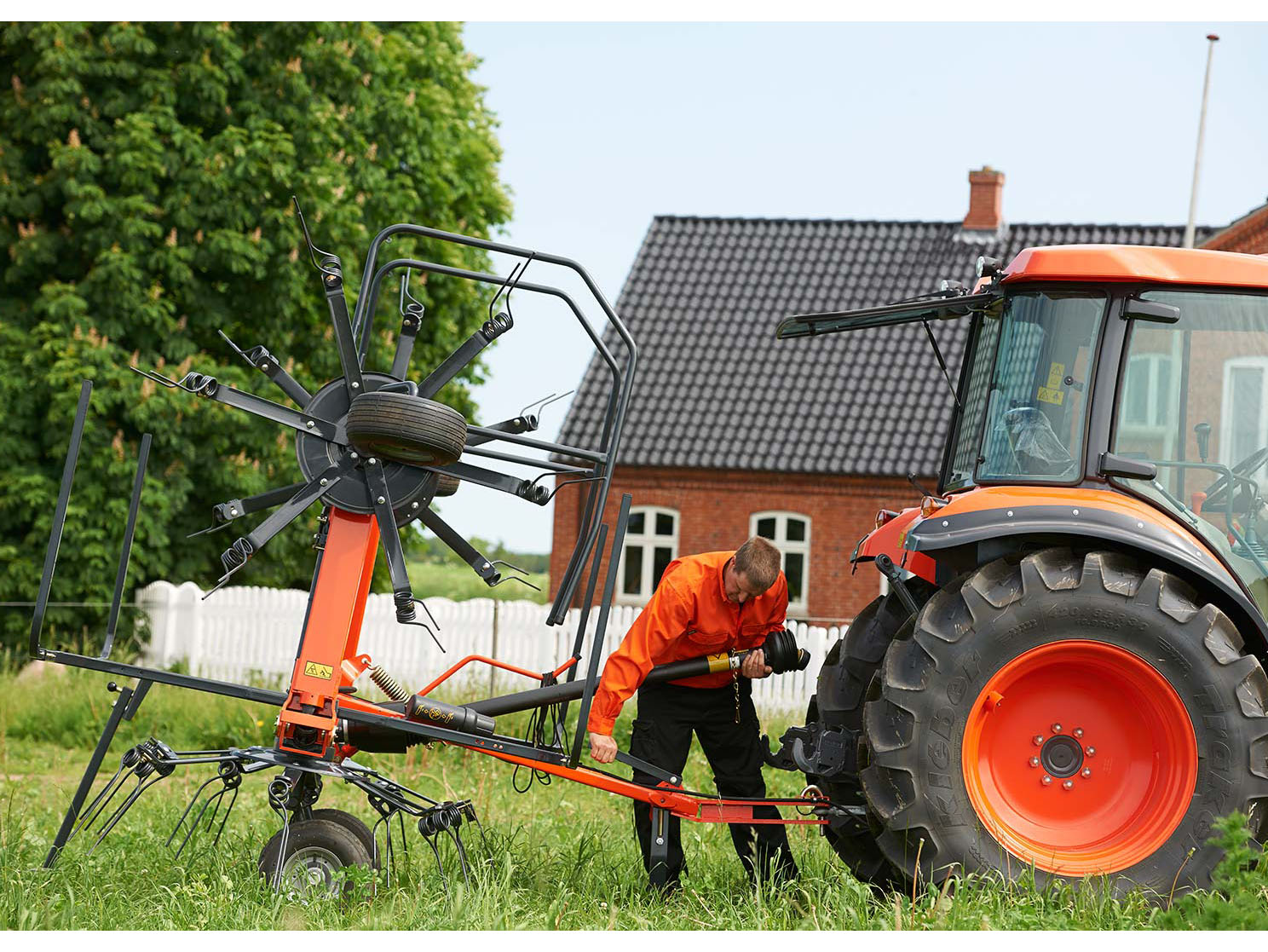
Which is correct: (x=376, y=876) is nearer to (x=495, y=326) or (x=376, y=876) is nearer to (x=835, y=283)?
(x=495, y=326)

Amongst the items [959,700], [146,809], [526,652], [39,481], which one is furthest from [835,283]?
[959,700]

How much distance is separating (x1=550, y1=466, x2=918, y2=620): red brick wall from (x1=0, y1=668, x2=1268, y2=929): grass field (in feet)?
42.7

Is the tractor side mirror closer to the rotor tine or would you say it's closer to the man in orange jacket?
the man in orange jacket

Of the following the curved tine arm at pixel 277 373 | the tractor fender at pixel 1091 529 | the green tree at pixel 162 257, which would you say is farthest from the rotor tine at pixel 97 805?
the green tree at pixel 162 257

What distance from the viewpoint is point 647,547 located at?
21.5 meters

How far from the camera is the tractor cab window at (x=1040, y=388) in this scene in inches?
200

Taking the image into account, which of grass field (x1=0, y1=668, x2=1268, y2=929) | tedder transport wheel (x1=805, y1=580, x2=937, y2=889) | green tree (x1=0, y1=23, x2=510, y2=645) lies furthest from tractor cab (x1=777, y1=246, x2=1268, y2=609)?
green tree (x1=0, y1=23, x2=510, y2=645)

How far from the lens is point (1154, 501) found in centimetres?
498

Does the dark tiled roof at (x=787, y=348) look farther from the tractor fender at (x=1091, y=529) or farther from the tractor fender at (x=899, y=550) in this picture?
the tractor fender at (x=1091, y=529)

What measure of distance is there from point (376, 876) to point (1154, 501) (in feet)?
10.5

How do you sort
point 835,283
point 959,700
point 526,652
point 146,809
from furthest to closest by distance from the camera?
point 835,283
point 526,652
point 146,809
point 959,700

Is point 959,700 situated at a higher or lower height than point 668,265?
lower

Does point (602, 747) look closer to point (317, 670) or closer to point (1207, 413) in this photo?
point (317, 670)

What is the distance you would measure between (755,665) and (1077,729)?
1.41 metres
